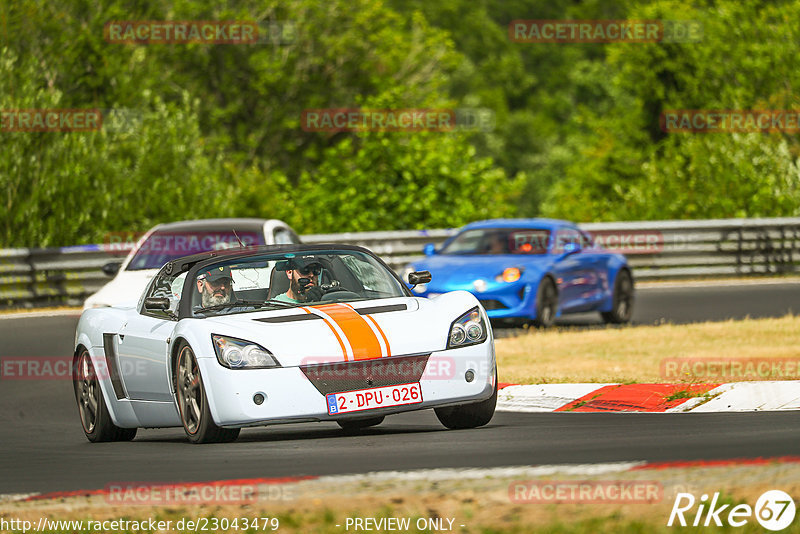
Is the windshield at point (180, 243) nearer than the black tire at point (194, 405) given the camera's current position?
No

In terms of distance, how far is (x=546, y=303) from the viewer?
1886 cm

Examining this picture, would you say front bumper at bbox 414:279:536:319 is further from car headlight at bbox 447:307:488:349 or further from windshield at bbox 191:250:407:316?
car headlight at bbox 447:307:488:349

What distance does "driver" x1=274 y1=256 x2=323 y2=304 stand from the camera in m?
10.2

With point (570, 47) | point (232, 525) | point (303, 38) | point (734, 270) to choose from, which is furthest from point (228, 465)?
point (570, 47)

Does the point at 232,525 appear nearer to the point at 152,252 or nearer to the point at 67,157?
the point at 152,252

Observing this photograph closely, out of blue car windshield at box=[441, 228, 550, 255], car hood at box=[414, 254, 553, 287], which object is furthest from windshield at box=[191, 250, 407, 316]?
blue car windshield at box=[441, 228, 550, 255]

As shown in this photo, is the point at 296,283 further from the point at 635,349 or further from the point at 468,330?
the point at 635,349

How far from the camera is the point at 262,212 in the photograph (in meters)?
32.9

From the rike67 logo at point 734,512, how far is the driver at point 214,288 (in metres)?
4.65

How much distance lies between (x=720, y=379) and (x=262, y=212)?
21.5 metres

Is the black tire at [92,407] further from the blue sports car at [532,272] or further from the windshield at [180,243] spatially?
the blue sports car at [532,272]

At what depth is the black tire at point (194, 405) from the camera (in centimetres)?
940

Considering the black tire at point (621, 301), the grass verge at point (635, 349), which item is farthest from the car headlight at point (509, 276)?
the black tire at point (621, 301)

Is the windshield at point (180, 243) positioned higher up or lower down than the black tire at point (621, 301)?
higher up
